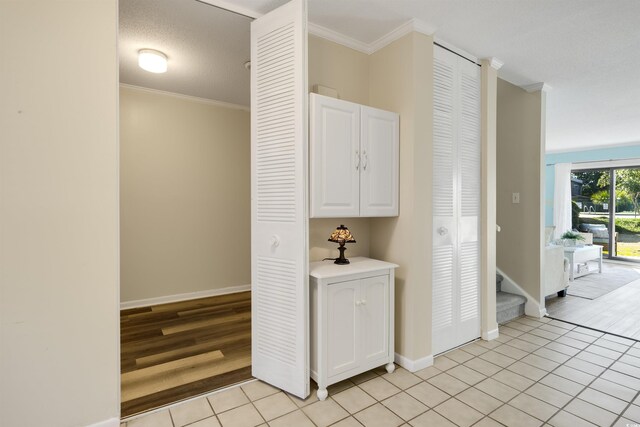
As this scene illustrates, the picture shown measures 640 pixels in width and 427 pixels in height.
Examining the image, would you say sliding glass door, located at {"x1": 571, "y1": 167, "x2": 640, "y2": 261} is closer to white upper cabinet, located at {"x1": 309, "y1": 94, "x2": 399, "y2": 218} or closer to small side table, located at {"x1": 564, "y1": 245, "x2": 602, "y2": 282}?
small side table, located at {"x1": 564, "y1": 245, "x2": 602, "y2": 282}

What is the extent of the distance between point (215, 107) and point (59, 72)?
104 inches

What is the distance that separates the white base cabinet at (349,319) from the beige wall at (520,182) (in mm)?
2262

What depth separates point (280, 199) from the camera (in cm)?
207

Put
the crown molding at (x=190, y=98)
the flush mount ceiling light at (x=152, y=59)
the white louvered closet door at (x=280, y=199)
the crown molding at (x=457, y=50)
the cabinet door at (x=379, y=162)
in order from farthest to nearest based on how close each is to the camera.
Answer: the crown molding at (x=190, y=98)
the flush mount ceiling light at (x=152, y=59)
the crown molding at (x=457, y=50)
the cabinet door at (x=379, y=162)
the white louvered closet door at (x=280, y=199)

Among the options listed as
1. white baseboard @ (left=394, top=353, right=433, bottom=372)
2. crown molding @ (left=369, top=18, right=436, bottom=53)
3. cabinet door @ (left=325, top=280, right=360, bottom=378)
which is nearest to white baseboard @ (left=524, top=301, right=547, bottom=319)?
white baseboard @ (left=394, top=353, right=433, bottom=372)

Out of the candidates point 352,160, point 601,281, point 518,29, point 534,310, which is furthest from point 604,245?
point 352,160

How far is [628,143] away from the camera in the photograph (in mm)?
6691

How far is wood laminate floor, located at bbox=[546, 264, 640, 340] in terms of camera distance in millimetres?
3246

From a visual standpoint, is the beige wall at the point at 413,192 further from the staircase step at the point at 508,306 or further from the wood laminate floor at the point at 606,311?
the wood laminate floor at the point at 606,311

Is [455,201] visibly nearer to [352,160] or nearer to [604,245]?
[352,160]

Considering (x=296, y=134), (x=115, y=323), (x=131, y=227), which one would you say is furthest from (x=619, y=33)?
(x=131, y=227)

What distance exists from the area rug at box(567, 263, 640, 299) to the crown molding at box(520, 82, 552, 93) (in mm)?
2869

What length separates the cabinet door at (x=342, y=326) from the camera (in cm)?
204

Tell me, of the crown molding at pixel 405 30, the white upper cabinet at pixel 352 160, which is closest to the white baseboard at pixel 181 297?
the white upper cabinet at pixel 352 160
